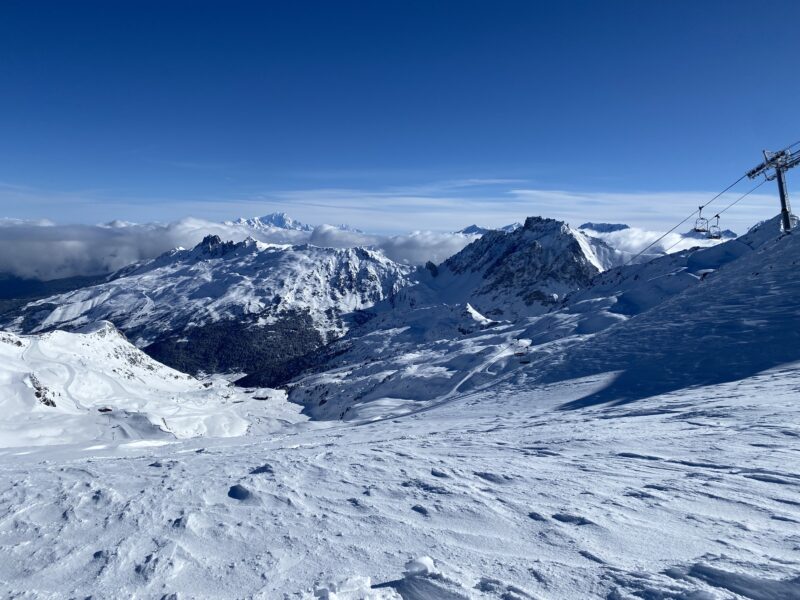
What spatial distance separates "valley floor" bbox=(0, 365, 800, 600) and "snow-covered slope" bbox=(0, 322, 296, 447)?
58566 millimetres

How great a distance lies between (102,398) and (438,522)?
9990 centimetres

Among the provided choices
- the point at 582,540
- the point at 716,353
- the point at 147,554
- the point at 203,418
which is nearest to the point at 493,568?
the point at 582,540

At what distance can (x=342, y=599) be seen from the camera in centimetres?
591

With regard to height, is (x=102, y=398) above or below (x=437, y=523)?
below

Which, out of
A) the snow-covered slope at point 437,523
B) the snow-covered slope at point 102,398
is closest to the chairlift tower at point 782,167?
the snow-covered slope at point 437,523

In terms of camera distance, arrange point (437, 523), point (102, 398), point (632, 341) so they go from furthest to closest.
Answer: point (102, 398) < point (632, 341) < point (437, 523)

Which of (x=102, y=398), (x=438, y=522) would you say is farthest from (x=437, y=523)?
(x=102, y=398)

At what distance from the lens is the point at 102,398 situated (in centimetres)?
8950

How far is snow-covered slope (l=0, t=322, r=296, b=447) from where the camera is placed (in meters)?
63.9

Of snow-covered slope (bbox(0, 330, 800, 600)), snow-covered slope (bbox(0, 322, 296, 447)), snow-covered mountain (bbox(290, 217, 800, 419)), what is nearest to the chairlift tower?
snow-covered mountain (bbox(290, 217, 800, 419))

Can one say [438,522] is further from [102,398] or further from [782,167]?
[102,398]

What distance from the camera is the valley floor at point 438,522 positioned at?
242 inches

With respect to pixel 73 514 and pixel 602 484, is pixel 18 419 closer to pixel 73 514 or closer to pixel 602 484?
pixel 73 514

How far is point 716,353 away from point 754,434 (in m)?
18.6
